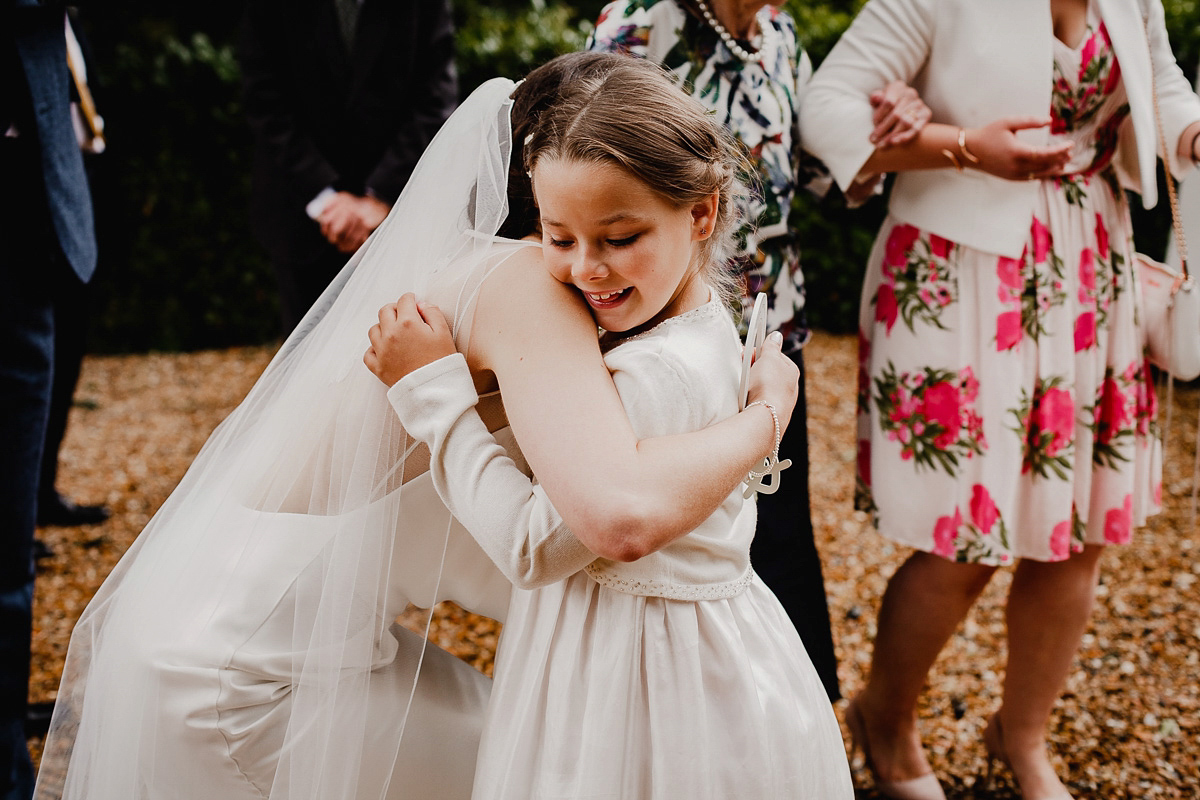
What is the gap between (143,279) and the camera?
21.0 feet

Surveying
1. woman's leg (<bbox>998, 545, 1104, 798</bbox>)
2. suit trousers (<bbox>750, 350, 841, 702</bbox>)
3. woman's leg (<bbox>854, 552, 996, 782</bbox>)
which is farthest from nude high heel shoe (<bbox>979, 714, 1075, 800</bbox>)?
suit trousers (<bbox>750, 350, 841, 702</bbox>)

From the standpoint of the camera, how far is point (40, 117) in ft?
7.26

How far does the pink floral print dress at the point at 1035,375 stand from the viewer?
2145 millimetres

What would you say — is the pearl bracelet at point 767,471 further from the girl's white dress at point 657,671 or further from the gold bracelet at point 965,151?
the gold bracelet at point 965,151

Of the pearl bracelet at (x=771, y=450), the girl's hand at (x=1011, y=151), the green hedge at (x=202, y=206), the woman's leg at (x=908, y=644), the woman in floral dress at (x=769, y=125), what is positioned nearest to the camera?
the pearl bracelet at (x=771, y=450)

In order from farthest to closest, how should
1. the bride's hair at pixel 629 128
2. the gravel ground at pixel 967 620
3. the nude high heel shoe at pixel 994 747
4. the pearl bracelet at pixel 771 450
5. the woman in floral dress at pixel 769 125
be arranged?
the gravel ground at pixel 967 620 < the nude high heel shoe at pixel 994 747 < the woman in floral dress at pixel 769 125 < the pearl bracelet at pixel 771 450 < the bride's hair at pixel 629 128

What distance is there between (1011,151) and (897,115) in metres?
0.24

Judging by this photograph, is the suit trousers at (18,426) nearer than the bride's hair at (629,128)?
No

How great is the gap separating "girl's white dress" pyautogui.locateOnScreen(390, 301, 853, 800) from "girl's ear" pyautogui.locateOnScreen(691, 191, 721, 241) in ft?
0.40

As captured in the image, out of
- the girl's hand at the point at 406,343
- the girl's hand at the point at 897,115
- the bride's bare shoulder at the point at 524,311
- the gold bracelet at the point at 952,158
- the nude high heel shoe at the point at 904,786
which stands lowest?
the nude high heel shoe at the point at 904,786

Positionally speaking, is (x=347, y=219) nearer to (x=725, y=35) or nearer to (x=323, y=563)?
(x=725, y=35)

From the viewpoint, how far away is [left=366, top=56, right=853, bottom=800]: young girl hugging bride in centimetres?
132

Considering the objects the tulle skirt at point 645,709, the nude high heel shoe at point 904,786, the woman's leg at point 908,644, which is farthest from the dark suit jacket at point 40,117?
the nude high heel shoe at point 904,786

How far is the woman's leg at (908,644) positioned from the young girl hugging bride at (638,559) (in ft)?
3.03
